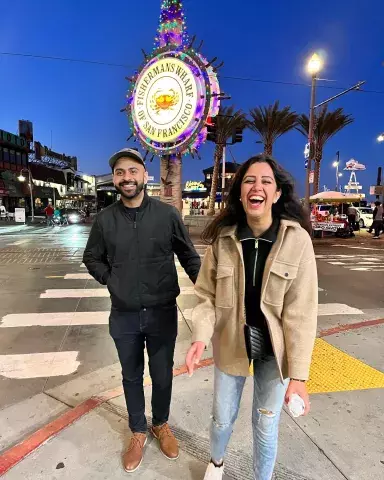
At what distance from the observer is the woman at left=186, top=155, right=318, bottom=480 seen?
1.86 m

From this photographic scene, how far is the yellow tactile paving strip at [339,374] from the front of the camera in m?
3.48

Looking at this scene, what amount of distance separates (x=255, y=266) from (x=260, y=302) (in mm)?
193

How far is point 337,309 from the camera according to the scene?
635cm

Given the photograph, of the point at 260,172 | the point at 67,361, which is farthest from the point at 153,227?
the point at 67,361

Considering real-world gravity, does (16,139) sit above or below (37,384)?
above

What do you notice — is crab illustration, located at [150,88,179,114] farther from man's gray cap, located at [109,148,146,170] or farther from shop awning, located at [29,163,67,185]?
shop awning, located at [29,163,67,185]

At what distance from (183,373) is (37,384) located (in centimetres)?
150

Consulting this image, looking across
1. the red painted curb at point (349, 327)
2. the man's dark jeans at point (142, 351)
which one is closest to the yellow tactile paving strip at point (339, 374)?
the red painted curb at point (349, 327)

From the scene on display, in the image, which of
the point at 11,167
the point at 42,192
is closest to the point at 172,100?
the point at 11,167

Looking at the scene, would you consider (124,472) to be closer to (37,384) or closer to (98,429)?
(98,429)

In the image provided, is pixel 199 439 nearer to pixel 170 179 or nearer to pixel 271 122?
pixel 170 179

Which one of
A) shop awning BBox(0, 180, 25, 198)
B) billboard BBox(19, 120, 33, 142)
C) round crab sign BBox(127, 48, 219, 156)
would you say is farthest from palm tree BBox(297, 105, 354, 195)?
billboard BBox(19, 120, 33, 142)

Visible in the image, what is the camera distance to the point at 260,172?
1.94 metres

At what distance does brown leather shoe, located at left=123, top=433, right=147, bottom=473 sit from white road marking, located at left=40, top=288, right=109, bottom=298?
15.6 ft
